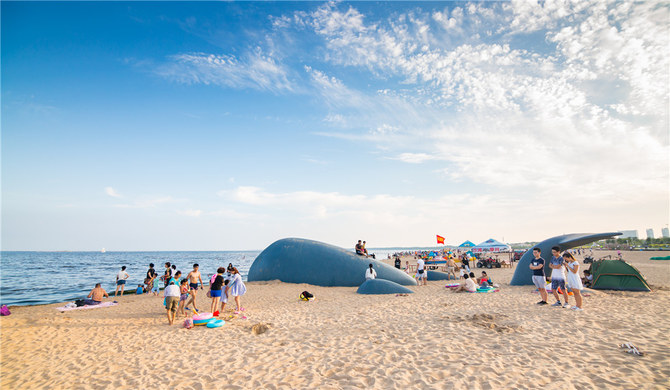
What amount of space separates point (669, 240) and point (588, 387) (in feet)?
268

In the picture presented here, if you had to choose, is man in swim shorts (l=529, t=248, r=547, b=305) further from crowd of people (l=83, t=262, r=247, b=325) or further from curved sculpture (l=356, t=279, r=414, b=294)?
crowd of people (l=83, t=262, r=247, b=325)

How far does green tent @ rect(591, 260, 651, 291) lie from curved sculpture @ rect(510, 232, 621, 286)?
3.49 feet

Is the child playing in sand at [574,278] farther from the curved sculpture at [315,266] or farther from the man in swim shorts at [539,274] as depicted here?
the curved sculpture at [315,266]

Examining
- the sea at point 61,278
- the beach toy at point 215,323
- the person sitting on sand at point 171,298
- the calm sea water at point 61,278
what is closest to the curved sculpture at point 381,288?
the beach toy at point 215,323

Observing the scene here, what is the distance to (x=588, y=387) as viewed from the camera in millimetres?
3885

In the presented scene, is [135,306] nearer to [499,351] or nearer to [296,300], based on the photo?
[296,300]

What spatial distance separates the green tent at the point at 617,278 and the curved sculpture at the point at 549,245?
1.06 m

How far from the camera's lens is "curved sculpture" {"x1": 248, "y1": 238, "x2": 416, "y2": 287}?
14.8 m

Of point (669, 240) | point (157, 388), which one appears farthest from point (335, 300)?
point (669, 240)

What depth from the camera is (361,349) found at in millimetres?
5582

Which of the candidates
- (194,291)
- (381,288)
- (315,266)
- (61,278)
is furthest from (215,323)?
(61,278)

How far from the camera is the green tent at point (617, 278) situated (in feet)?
35.4

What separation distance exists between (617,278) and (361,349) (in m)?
11.3

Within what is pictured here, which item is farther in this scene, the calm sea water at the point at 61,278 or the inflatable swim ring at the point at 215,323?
the calm sea water at the point at 61,278
